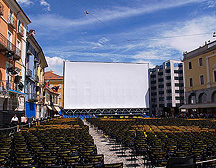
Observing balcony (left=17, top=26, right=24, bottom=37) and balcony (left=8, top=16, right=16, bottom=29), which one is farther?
balcony (left=17, top=26, right=24, bottom=37)

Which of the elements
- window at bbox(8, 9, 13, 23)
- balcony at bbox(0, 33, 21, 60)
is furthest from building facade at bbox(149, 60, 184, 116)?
window at bbox(8, 9, 13, 23)

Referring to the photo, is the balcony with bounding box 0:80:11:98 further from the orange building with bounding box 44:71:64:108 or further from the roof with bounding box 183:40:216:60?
the orange building with bounding box 44:71:64:108

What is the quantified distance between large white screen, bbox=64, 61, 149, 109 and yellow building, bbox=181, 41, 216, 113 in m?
11.1

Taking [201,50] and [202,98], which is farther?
[201,50]

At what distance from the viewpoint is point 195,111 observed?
139 feet

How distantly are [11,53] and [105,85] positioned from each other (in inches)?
1311

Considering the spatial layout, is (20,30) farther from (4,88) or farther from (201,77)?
(201,77)

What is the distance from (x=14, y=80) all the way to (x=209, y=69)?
3367cm

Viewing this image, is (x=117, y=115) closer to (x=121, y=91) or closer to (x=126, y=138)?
(x=121, y=91)

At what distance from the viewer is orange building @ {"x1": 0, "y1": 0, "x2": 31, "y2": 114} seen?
63.0ft

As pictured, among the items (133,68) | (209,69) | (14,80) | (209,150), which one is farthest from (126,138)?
(133,68)

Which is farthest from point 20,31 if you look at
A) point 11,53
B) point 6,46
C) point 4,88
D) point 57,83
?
point 57,83

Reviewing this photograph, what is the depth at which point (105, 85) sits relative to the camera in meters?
51.6

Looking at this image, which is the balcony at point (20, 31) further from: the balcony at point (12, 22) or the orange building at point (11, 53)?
the balcony at point (12, 22)
